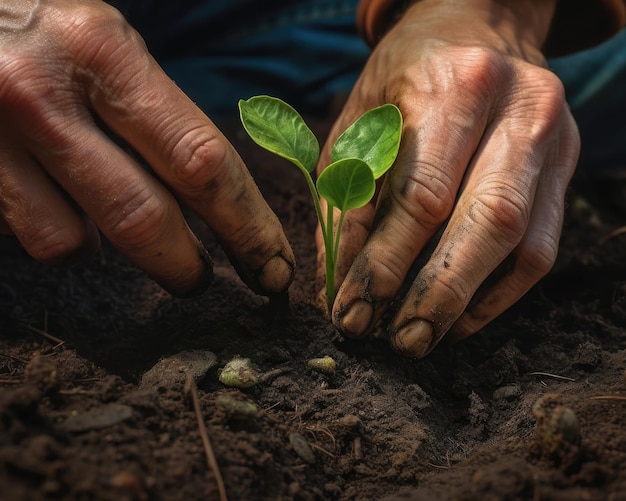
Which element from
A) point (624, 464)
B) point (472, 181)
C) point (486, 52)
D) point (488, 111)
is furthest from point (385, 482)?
point (486, 52)

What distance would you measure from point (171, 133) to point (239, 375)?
46 cm

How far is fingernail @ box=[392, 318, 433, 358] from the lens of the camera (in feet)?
3.83

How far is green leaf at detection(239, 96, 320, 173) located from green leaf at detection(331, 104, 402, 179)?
0.06 m

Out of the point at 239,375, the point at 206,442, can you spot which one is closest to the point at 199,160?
the point at 239,375

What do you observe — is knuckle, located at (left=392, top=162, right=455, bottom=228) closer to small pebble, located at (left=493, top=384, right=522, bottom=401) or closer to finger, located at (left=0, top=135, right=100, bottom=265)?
small pebble, located at (left=493, top=384, right=522, bottom=401)

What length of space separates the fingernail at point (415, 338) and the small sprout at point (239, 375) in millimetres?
279

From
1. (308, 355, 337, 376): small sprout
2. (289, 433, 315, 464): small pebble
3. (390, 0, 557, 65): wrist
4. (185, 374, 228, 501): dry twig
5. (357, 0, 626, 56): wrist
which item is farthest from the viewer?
(357, 0, 626, 56): wrist

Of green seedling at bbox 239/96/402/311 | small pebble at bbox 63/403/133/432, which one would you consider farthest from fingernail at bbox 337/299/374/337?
small pebble at bbox 63/403/133/432

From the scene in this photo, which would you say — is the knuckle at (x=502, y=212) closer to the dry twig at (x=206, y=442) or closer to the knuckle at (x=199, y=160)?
the knuckle at (x=199, y=160)

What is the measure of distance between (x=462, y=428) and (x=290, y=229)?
0.82 meters

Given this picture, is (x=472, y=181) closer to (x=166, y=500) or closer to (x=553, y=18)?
(x=166, y=500)

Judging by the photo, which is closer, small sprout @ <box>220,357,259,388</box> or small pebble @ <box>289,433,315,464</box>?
small pebble @ <box>289,433,315,464</box>

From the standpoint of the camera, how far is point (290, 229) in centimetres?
182

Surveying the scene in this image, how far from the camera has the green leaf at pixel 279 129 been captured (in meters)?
1.17
